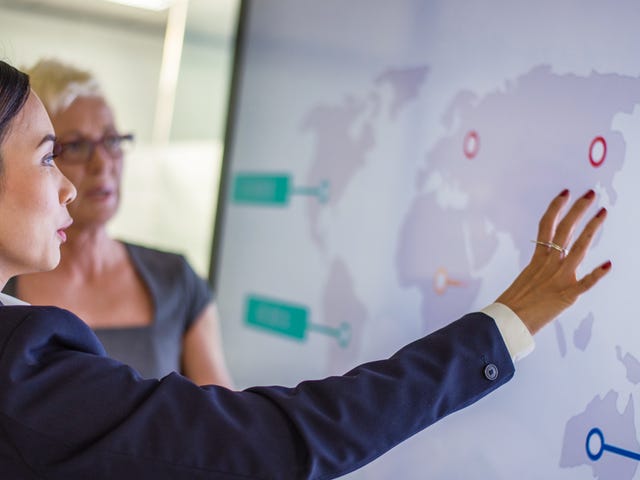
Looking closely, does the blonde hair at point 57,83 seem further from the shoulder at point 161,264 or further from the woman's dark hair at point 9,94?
the woman's dark hair at point 9,94

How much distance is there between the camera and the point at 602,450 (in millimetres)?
1597

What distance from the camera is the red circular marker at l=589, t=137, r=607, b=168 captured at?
1.61 m

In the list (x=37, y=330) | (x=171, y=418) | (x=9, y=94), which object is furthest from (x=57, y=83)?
(x=171, y=418)

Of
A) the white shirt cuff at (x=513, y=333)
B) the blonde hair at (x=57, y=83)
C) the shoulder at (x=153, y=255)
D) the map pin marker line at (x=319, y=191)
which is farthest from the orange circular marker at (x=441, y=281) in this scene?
the blonde hair at (x=57, y=83)

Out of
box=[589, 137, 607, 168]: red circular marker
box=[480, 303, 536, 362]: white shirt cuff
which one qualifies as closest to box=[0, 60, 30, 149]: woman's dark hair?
box=[480, 303, 536, 362]: white shirt cuff

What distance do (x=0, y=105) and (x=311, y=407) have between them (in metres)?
0.66

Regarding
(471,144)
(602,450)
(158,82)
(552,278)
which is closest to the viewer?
(552,278)

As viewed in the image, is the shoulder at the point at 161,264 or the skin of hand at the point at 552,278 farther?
the shoulder at the point at 161,264

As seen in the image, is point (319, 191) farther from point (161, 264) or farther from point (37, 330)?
point (37, 330)

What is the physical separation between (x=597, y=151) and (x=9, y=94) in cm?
105

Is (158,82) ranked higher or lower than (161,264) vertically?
higher

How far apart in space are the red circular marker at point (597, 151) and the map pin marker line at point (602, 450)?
504 millimetres

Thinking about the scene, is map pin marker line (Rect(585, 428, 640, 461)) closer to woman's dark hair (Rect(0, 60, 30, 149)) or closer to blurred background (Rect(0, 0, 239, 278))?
woman's dark hair (Rect(0, 60, 30, 149))

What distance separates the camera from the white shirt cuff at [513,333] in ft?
4.14
